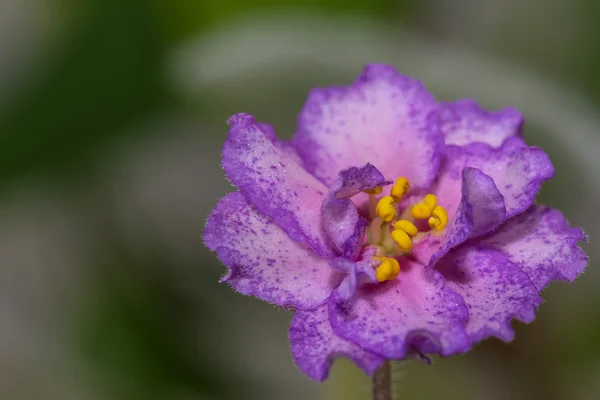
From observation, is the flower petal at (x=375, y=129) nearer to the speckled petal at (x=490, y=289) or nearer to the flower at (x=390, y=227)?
the flower at (x=390, y=227)

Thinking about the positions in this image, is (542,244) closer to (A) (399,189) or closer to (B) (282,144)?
(A) (399,189)

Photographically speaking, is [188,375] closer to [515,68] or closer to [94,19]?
[94,19]

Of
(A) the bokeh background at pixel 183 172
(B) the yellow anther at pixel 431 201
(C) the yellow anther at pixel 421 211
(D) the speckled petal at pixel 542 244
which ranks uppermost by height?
(D) the speckled petal at pixel 542 244

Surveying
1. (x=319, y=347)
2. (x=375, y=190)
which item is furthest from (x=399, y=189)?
(x=319, y=347)

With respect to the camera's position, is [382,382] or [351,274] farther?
[382,382]

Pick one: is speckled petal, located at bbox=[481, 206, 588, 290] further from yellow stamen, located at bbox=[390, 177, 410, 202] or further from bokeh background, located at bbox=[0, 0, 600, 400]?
bokeh background, located at bbox=[0, 0, 600, 400]

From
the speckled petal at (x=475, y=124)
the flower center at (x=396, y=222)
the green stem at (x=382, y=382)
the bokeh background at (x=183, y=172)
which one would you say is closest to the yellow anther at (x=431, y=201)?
the flower center at (x=396, y=222)
